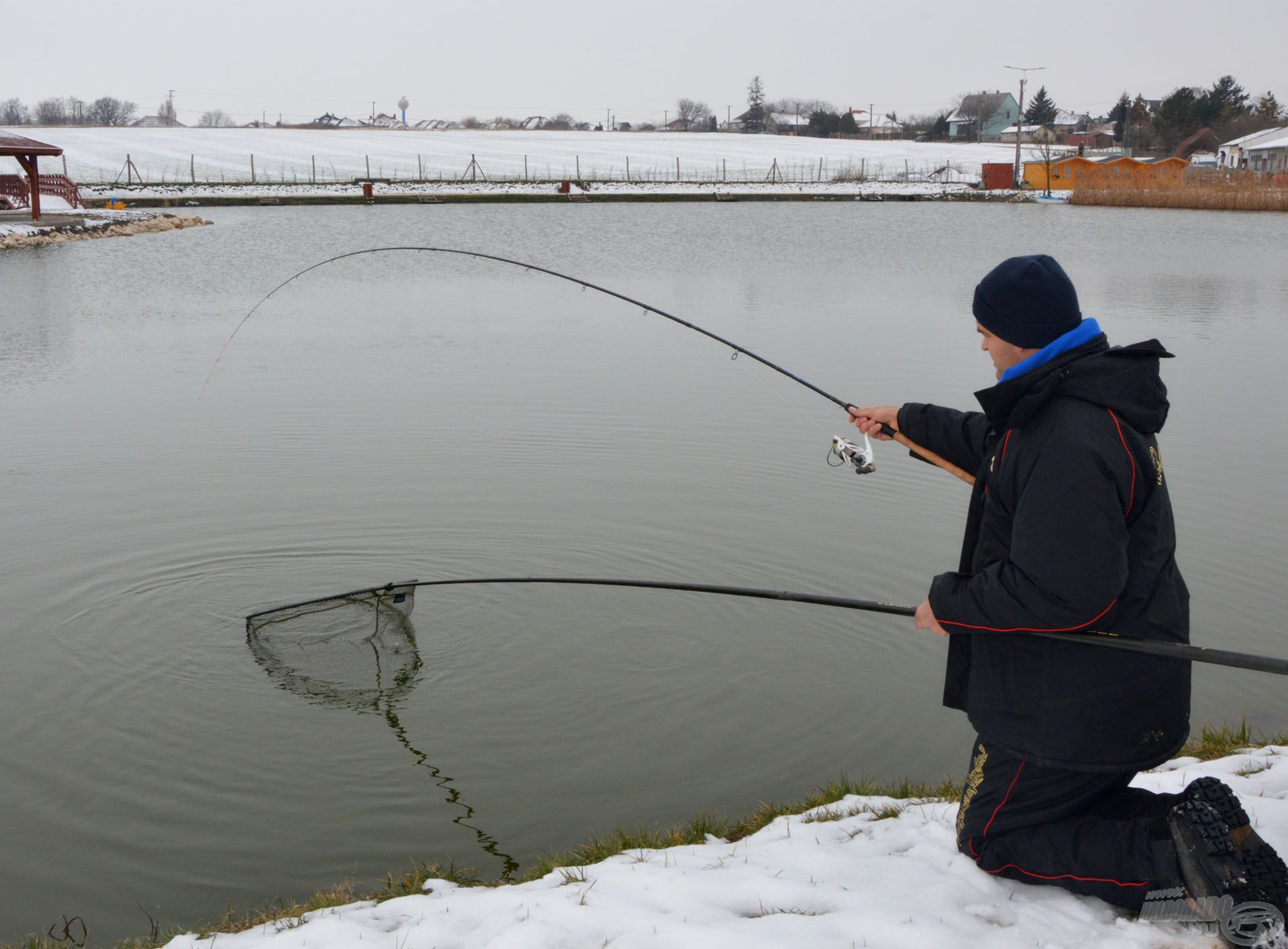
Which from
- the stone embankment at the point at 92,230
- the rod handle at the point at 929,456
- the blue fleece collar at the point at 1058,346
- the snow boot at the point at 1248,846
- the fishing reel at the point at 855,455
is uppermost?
the stone embankment at the point at 92,230

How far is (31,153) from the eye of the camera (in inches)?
1219

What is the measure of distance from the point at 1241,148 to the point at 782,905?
83430mm

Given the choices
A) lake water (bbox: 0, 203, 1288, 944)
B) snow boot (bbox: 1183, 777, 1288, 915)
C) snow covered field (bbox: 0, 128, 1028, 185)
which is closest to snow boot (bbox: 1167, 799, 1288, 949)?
snow boot (bbox: 1183, 777, 1288, 915)

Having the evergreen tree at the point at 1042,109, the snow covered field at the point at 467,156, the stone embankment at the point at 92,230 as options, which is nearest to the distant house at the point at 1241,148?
the snow covered field at the point at 467,156

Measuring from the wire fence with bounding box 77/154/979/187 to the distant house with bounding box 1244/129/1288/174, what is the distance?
16812 millimetres

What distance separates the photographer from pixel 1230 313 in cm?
1557

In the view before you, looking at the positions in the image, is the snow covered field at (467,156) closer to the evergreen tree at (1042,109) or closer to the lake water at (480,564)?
the evergreen tree at (1042,109)

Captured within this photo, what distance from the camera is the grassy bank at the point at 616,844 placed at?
3299mm

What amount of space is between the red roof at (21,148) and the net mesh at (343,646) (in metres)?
29.8

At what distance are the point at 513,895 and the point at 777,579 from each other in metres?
3.35

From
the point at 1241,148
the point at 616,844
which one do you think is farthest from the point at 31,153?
the point at 1241,148

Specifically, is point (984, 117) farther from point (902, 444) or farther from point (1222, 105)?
point (902, 444)

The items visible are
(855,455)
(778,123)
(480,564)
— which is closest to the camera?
A: (855,455)

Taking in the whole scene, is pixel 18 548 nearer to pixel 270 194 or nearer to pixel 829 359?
pixel 829 359
